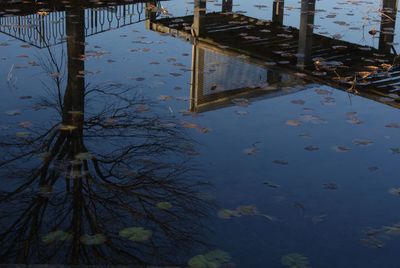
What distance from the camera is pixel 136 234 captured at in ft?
14.2

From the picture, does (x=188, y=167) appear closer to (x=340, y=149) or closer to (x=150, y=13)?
(x=340, y=149)

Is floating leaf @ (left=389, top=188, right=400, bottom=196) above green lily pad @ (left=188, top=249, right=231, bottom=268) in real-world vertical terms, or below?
above

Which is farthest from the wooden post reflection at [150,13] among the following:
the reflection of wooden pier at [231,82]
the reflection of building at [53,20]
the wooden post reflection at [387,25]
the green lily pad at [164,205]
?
the green lily pad at [164,205]

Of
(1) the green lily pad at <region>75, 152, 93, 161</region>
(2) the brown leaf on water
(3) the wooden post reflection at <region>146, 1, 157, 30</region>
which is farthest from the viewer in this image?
(3) the wooden post reflection at <region>146, 1, 157, 30</region>

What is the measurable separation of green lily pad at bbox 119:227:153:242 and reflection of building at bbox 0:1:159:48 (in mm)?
6384

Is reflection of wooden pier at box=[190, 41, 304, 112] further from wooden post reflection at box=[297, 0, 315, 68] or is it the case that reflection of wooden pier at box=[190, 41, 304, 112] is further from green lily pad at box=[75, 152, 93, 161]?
green lily pad at box=[75, 152, 93, 161]

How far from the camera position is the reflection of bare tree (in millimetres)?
4148

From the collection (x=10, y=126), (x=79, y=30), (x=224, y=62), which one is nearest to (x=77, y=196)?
(x=10, y=126)

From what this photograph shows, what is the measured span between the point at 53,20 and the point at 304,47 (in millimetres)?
5044

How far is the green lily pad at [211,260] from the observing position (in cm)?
395

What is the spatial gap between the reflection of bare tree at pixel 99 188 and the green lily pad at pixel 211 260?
163 millimetres

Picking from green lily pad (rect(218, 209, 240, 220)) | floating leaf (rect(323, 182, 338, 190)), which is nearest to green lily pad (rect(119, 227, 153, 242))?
green lily pad (rect(218, 209, 240, 220))

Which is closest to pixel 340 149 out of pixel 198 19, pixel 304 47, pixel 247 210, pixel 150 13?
pixel 247 210

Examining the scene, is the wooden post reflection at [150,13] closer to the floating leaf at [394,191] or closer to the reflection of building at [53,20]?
the reflection of building at [53,20]
